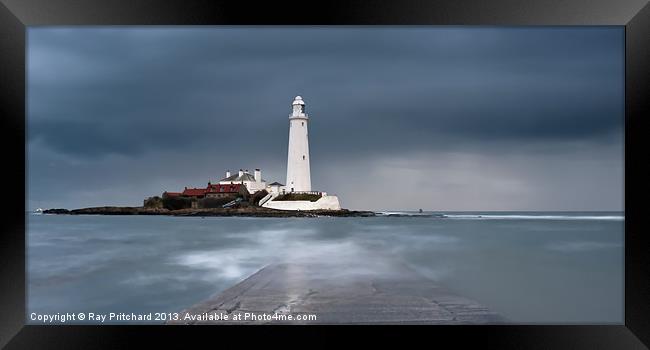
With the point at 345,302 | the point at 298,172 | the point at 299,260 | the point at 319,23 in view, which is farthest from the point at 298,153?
the point at 319,23

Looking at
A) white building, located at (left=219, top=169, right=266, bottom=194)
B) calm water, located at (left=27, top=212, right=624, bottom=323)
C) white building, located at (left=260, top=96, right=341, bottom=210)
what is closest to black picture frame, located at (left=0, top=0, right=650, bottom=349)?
calm water, located at (left=27, top=212, right=624, bottom=323)

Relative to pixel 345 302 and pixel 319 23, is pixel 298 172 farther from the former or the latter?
pixel 319 23

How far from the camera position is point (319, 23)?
95.7 inches

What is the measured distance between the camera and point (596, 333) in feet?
7.97

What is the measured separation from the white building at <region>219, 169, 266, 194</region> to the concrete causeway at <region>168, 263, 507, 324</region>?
19.7m

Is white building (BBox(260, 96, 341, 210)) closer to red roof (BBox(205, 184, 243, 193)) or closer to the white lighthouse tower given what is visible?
the white lighthouse tower

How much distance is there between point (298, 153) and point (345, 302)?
1924cm

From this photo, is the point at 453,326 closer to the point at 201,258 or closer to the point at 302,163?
the point at 201,258

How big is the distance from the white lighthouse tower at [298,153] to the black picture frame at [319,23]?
19.9 metres

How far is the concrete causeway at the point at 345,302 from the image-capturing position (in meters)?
3.03

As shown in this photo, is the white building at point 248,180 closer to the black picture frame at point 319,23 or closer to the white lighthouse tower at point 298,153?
the white lighthouse tower at point 298,153

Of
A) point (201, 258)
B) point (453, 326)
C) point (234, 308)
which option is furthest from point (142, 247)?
point (453, 326)

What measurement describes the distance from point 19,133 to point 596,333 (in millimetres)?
3167

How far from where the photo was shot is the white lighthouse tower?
22422 millimetres
